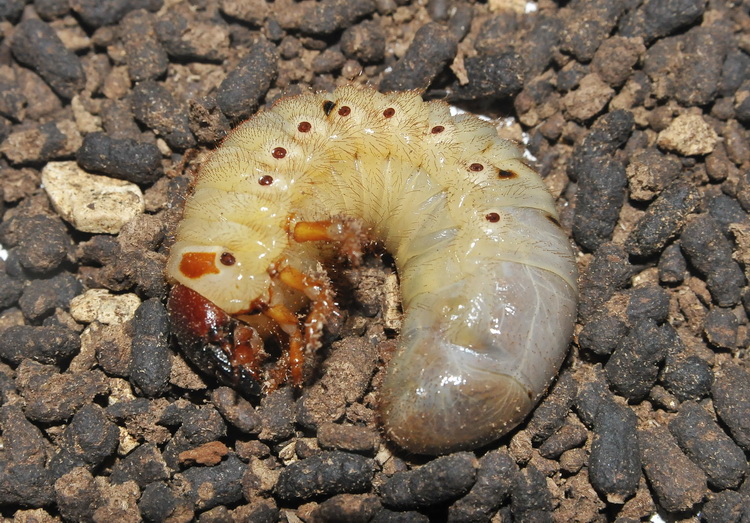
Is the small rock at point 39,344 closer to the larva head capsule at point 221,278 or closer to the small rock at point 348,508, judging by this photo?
the larva head capsule at point 221,278

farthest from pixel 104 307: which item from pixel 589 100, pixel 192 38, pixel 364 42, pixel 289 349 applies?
pixel 589 100

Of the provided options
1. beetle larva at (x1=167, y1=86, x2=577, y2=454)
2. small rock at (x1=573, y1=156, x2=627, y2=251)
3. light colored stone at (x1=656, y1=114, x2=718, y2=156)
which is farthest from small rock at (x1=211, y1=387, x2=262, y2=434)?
light colored stone at (x1=656, y1=114, x2=718, y2=156)

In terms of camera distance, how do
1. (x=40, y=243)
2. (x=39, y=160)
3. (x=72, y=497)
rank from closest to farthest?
(x=72, y=497), (x=40, y=243), (x=39, y=160)

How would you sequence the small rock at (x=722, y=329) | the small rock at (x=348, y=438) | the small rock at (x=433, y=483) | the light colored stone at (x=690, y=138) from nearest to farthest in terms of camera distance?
the small rock at (x=433, y=483) → the small rock at (x=348, y=438) → the small rock at (x=722, y=329) → the light colored stone at (x=690, y=138)

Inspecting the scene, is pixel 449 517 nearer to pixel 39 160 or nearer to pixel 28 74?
pixel 39 160

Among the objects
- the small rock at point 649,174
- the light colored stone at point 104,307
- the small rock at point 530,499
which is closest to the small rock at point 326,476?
the small rock at point 530,499

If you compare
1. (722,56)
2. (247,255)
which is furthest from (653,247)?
(247,255)
